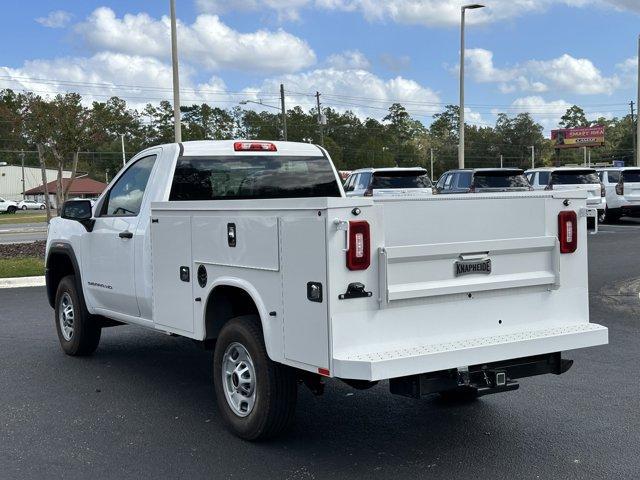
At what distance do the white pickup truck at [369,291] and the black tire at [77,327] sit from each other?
1.71 meters

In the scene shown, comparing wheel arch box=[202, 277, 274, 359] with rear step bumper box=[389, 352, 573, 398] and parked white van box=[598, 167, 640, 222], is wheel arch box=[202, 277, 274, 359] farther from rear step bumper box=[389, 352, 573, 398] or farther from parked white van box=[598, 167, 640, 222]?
parked white van box=[598, 167, 640, 222]

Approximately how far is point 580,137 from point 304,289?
9493cm

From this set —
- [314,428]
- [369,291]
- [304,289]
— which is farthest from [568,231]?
[314,428]

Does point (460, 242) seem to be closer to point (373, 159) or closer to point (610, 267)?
point (610, 267)

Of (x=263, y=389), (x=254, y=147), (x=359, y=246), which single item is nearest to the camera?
(x=359, y=246)

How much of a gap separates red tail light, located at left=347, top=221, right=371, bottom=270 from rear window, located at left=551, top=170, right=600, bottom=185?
69.5 ft

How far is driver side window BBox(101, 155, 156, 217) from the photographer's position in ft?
21.5

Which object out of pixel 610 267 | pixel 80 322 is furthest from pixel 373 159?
pixel 80 322

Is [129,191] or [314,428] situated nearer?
[314,428]

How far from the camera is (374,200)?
14.2ft

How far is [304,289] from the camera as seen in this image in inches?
170

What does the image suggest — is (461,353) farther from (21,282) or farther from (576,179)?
(576,179)

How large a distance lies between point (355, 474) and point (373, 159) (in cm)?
10289

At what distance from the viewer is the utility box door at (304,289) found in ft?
13.8
